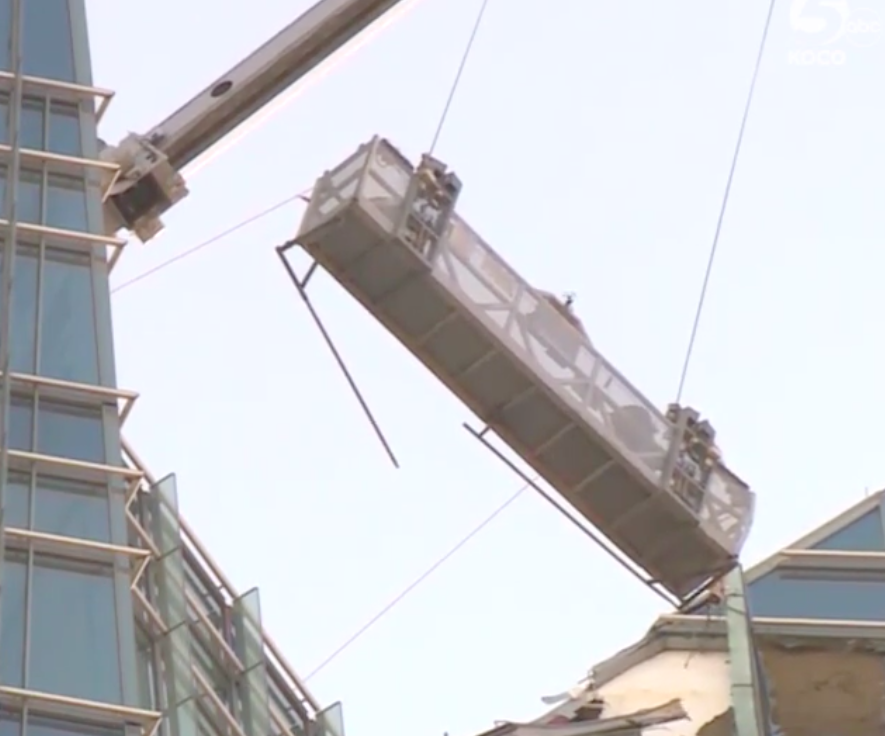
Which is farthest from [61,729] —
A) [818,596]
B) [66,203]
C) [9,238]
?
[818,596]

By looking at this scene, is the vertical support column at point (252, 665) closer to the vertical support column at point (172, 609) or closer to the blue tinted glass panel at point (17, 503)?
the vertical support column at point (172, 609)

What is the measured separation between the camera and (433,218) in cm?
3069

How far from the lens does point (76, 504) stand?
27359 mm

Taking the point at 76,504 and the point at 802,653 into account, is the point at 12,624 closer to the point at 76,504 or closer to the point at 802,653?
the point at 76,504

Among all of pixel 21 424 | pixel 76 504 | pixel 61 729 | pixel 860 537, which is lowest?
pixel 61 729

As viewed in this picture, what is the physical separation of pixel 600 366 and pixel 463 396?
1.60 m

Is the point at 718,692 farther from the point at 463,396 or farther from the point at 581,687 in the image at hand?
the point at 463,396

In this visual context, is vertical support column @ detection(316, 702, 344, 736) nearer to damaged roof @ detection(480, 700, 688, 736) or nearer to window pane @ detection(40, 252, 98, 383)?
damaged roof @ detection(480, 700, 688, 736)

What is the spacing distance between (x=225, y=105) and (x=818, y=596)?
12.9m

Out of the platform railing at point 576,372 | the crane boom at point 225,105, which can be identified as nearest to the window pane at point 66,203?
the platform railing at point 576,372

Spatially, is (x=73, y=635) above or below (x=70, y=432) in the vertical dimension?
below

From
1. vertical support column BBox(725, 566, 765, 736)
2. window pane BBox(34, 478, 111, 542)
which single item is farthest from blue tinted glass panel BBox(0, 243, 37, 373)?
vertical support column BBox(725, 566, 765, 736)

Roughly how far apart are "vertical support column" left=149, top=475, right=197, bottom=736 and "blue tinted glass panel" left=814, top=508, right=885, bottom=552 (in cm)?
764

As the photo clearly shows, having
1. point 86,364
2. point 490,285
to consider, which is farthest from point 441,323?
point 86,364
